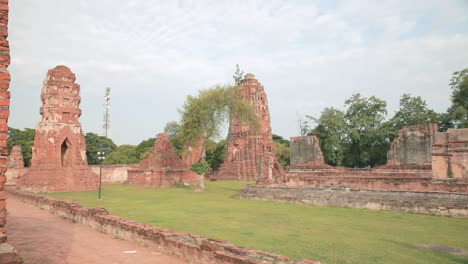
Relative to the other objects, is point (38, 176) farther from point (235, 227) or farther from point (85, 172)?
point (235, 227)

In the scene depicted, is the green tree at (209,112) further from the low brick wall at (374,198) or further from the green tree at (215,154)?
the green tree at (215,154)

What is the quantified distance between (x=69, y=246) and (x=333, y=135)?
32071 millimetres

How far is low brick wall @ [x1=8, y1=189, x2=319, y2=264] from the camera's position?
5.09 m

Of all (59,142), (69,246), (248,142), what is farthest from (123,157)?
(69,246)

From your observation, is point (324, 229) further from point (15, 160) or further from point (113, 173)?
point (15, 160)

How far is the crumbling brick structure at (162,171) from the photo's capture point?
2570 cm

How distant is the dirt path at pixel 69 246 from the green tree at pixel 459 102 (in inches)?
1231

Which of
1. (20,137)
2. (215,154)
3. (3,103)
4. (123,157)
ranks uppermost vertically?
(20,137)

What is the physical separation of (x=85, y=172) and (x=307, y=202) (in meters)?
15.5

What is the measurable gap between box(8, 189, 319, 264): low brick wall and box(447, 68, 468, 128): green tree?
101ft

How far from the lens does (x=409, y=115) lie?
35.2m

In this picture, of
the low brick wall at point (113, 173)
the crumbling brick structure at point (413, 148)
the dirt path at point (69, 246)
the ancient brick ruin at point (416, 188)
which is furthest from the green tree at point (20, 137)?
the crumbling brick structure at point (413, 148)

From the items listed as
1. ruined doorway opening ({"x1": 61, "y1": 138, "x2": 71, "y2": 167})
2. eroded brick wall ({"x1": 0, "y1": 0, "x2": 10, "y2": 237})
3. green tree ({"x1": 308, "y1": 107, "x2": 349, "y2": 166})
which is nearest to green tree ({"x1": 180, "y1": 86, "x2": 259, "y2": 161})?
ruined doorway opening ({"x1": 61, "y1": 138, "x2": 71, "y2": 167})

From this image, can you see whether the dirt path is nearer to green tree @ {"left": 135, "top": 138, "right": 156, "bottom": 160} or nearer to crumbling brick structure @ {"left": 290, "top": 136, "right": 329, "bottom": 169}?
crumbling brick structure @ {"left": 290, "top": 136, "right": 329, "bottom": 169}
